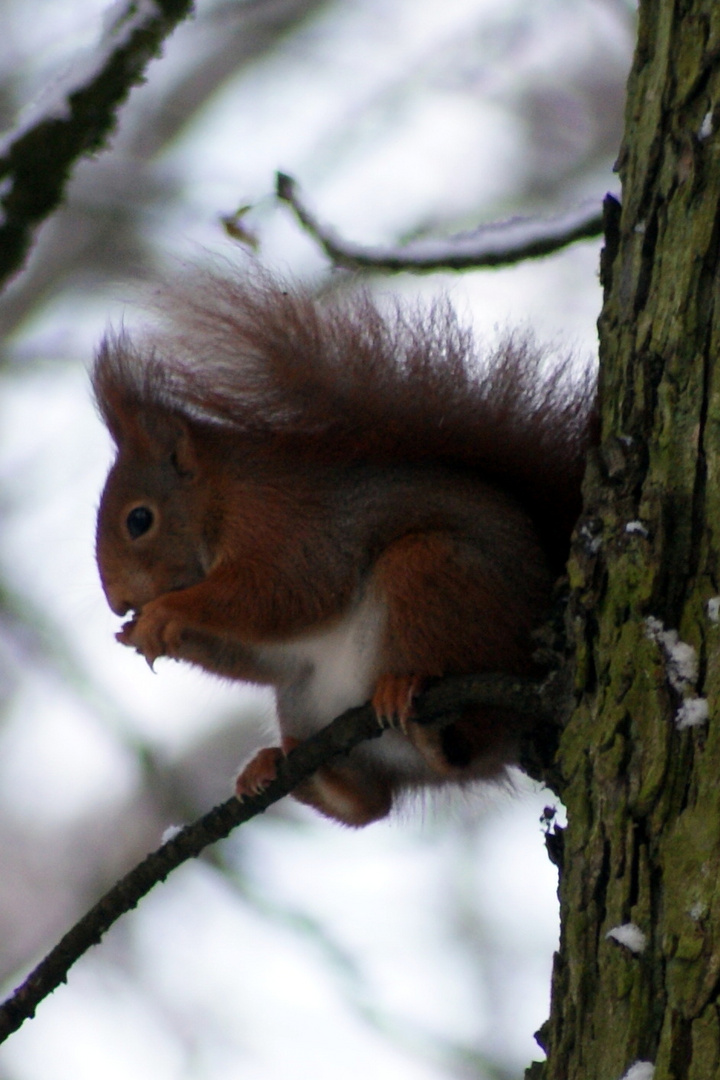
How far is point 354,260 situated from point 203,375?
0.31 metres

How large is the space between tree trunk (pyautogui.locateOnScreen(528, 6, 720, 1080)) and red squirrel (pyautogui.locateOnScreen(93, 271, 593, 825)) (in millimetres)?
434

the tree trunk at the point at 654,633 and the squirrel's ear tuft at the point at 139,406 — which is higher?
the squirrel's ear tuft at the point at 139,406

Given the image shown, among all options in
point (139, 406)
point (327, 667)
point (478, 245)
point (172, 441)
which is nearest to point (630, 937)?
point (327, 667)

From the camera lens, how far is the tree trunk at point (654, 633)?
1121 mm

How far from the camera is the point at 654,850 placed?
3.81 ft

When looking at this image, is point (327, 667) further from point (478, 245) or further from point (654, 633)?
point (654, 633)

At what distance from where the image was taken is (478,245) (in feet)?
6.70

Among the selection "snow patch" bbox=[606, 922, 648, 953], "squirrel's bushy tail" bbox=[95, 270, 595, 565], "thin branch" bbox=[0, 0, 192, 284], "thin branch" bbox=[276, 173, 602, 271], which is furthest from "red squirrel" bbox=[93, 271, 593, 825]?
"snow patch" bbox=[606, 922, 648, 953]

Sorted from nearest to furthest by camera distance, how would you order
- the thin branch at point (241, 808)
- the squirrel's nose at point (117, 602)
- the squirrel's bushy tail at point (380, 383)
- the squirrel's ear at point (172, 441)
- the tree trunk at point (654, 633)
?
the tree trunk at point (654, 633) < the thin branch at point (241, 808) < the squirrel's bushy tail at point (380, 383) < the squirrel's nose at point (117, 602) < the squirrel's ear at point (172, 441)

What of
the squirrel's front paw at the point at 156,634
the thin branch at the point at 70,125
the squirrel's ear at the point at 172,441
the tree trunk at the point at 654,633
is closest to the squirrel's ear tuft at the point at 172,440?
the squirrel's ear at the point at 172,441

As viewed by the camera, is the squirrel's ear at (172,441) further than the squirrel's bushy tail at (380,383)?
Yes

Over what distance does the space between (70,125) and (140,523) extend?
2.32 ft

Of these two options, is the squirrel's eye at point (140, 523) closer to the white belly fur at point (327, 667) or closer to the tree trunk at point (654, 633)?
the white belly fur at point (327, 667)

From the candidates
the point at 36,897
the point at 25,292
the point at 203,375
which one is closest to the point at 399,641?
the point at 203,375
